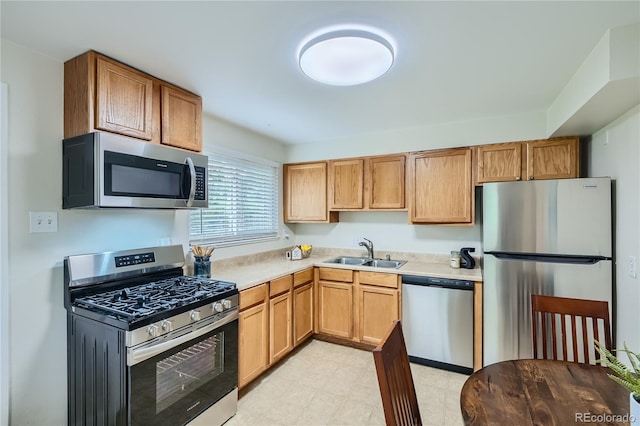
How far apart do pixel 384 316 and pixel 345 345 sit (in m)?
0.60

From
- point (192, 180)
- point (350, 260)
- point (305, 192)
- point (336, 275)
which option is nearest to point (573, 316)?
point (336, 275)

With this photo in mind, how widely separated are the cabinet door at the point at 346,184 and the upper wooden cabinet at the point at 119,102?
186cm

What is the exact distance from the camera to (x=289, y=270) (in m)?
3.01

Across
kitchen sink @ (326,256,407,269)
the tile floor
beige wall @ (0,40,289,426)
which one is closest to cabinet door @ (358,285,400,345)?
the tile floor

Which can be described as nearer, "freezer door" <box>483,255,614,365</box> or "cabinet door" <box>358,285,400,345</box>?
"freezer door" <box>483,255,614,365</box>

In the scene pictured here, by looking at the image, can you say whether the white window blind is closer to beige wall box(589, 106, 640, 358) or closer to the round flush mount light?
the round flush mount light

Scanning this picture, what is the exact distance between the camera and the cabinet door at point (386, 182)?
3.32 meters

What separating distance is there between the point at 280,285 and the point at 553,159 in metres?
2.68

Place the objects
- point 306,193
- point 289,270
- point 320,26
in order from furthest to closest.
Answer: point 306,193
point 289,270
point 320,26

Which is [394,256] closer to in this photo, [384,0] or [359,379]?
[359,379]

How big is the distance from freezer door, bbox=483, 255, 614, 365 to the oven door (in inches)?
82.2

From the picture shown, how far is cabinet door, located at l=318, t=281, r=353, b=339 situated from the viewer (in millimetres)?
3254

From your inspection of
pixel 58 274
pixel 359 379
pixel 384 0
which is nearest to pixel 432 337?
pixel 359 379
